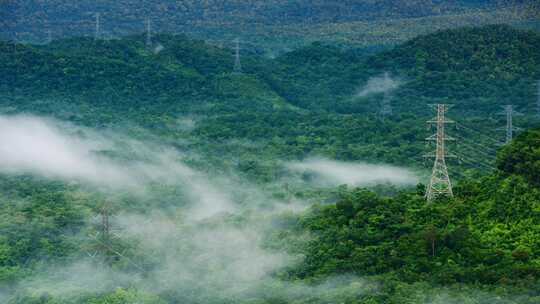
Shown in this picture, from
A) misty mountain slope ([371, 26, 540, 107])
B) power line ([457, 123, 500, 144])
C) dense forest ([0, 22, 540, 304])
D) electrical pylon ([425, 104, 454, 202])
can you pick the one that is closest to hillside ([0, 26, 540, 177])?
misty mountain slope ([371, 26, 540, 107])

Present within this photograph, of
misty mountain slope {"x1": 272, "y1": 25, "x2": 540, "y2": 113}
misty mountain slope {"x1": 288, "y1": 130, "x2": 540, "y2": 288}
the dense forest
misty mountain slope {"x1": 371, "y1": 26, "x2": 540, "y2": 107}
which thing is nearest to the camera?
misty mountain slope {"x1": 288, "y1": 130, "x2": 540, "y2": 288}

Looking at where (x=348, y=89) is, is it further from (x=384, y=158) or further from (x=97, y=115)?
(x=384, y=158)

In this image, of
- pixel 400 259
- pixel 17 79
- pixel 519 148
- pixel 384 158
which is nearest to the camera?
pixel 400 259

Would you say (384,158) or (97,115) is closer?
(384,158)

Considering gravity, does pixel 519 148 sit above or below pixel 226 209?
above

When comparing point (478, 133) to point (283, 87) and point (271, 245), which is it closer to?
point (271, 245)

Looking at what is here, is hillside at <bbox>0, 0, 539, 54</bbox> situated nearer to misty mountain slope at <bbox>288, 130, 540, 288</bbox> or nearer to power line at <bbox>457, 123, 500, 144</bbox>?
power line at <bbox>457, 123, 500, 144</bbox>

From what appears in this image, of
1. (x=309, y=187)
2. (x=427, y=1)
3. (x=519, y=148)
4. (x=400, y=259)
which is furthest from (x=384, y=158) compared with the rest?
(x=427, y=1)

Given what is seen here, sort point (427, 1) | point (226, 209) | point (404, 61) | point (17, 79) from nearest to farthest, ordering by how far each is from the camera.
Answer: point (226, 209)
point (17, 79)
point (404, 61)
point (427, 1)
